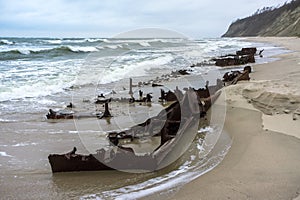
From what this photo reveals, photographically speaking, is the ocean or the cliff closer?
the ocean

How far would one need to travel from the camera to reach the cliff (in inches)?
2641

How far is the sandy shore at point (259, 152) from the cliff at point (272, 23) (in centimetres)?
5259

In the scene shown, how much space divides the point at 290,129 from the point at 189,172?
92.6 inches

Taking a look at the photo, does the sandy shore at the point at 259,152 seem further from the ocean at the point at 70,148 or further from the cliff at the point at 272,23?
the cliff at the point at 272,23

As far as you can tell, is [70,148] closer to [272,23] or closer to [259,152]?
[259,152]

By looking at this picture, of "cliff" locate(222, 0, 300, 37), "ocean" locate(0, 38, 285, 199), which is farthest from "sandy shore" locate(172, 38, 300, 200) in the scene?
"cliff" locate(222, 0, 300, 37)

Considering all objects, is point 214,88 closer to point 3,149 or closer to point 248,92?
point 248,92

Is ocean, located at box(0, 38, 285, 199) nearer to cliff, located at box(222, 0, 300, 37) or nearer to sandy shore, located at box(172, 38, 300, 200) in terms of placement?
sandy shore, located at box(172, 38, 300, 200)

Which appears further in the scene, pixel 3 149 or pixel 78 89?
pixel 78 89

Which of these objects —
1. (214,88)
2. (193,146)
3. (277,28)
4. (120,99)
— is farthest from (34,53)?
(277,28)

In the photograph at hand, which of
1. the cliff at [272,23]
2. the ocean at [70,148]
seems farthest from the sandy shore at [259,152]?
the cliff at [272,23]

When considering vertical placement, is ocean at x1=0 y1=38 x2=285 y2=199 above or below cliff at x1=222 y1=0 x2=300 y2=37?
below

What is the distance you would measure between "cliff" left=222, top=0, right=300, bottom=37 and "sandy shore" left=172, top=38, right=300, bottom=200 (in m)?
52.6

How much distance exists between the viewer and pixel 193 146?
568 cm
